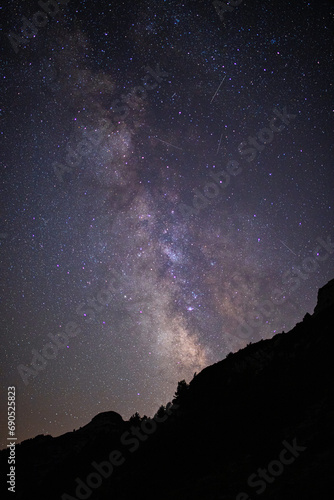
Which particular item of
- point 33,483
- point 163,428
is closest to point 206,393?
point 163,428

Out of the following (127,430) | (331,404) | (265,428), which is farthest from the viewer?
(127,430)

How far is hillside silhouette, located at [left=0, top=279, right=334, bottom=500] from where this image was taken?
5.43 m

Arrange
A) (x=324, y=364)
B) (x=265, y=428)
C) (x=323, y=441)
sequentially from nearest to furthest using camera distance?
1. (x=323, y=441)
2. (x=265, y=428)
3. (x=324, y=364)

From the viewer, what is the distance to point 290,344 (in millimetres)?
10773

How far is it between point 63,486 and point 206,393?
5976 millimetres

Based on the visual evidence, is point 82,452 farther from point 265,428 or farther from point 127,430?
point 265,428

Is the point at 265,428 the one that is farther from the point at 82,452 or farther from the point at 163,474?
the point at 82,452

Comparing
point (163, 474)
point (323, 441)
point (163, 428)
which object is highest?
point (323, 441)

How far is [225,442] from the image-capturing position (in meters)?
7.49

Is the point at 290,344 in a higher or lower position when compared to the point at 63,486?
lower

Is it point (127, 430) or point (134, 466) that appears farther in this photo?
point (127, 430)

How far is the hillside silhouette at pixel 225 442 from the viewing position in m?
5.43

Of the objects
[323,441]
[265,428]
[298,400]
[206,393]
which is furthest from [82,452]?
[323,441]

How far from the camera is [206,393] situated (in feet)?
35.4
